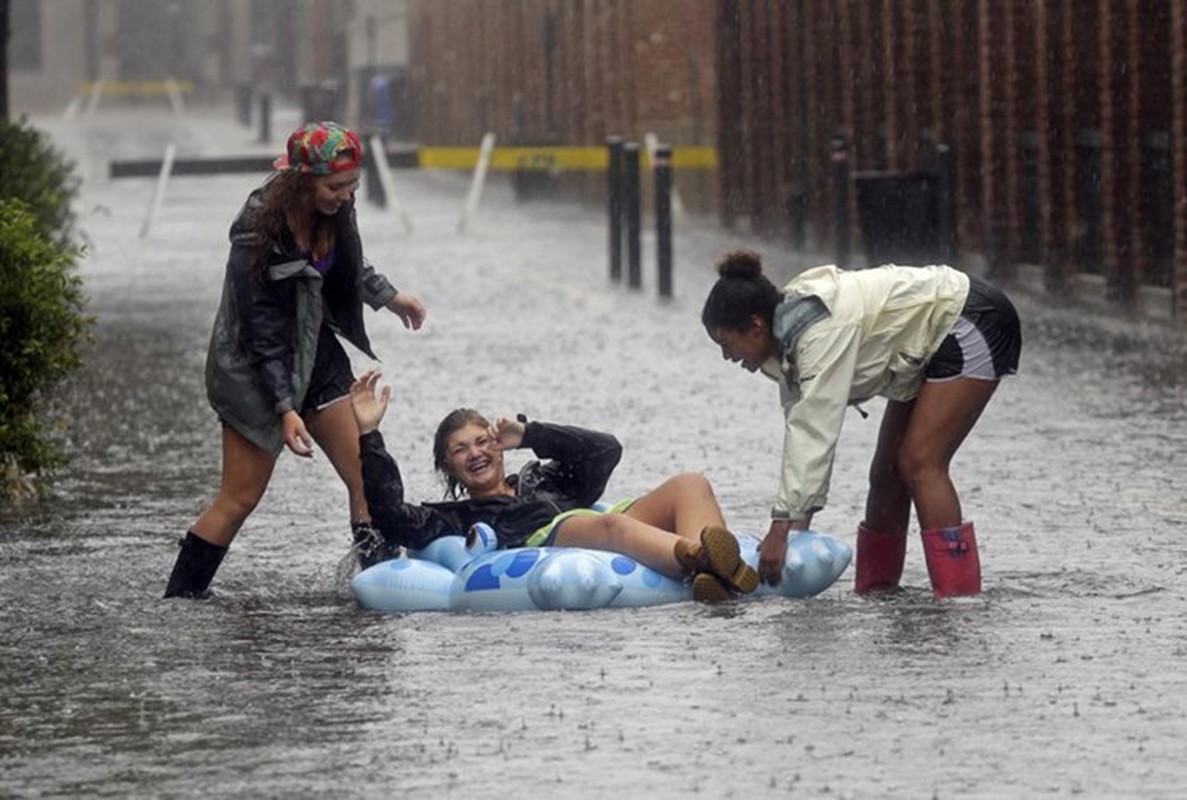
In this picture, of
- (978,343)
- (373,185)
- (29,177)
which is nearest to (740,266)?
(978,343)

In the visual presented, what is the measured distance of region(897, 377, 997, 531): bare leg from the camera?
9492 mm

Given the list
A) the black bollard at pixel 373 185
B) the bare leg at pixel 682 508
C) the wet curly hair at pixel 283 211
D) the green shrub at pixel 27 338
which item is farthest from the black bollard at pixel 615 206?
the wet curly hair at pixel 283 211

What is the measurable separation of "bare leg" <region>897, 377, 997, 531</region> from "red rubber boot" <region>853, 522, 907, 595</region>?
39 cm

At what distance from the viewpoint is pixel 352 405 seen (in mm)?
9828

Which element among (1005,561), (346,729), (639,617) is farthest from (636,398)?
(346,729)

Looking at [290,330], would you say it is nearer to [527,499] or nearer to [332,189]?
[332,189]

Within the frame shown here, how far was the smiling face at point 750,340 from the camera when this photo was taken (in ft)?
30.2

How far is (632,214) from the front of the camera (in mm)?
25859

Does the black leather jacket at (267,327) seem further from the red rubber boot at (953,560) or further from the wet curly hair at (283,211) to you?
the red rubber boot at (953,560)

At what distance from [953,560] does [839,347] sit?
81cm

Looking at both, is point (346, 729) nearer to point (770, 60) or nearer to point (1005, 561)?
point (1005, 561)

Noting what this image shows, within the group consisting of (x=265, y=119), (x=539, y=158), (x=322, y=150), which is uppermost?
(x=265, y=119)

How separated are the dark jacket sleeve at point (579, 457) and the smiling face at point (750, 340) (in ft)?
2.95

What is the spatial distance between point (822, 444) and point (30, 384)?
4222mm
